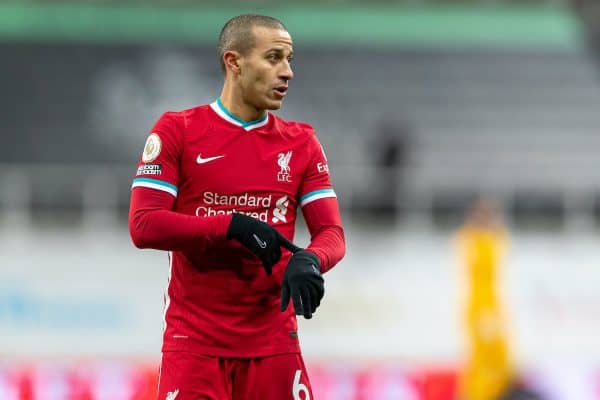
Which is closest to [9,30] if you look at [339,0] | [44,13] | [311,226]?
[44,13]

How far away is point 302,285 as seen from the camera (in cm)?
445

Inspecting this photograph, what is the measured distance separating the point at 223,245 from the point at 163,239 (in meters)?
0.24

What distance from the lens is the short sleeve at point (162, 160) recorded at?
4691 millimetres

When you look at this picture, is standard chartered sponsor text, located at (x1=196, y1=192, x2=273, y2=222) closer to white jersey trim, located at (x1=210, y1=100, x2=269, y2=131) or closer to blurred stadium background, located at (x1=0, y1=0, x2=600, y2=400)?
white jersey trim, located at (x1=210, y1=100, x2=269, y2=131)

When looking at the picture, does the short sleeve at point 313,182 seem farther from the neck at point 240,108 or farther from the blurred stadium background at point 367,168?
the blurred stadium background at point 367,168

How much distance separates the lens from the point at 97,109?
19578mm

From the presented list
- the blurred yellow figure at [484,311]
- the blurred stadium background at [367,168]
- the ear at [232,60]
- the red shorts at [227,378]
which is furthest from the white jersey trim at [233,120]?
the blurred yellow figure at [484,311]

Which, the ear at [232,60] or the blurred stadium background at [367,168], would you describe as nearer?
the ear at [232,60]

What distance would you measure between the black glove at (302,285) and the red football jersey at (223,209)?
0.91ft

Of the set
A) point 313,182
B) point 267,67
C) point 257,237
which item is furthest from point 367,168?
point 257,237

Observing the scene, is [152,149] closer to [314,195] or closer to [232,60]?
[232,60]

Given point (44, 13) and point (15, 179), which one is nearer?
point (15, 179)

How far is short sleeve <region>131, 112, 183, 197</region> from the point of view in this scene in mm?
4691

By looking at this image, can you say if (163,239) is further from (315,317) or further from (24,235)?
(24,235)
